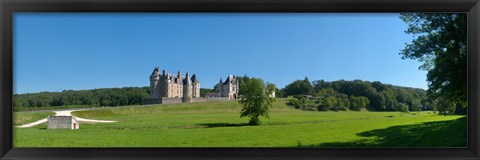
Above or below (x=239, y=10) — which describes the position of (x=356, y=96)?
below

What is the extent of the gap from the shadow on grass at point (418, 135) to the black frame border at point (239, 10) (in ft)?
2.00

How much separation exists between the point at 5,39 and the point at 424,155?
245 centimetres

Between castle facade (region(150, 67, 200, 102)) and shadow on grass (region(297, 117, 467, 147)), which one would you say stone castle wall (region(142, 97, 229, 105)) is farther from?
shadow on grass (region(297, 117, 467, 147))

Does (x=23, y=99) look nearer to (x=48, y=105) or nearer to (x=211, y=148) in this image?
(x=48, y=105)

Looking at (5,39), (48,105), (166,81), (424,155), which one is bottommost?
(424,155)

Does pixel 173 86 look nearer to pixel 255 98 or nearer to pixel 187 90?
pixel 187 90

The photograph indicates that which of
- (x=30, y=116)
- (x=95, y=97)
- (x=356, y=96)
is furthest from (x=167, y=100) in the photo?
(x=356, y=96)

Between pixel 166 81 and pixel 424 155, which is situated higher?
pixel 166 81

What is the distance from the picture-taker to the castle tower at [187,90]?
3213 millimetres

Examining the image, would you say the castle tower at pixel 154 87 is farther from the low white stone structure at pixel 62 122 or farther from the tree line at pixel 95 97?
the low white stone structure at pixel 62 122

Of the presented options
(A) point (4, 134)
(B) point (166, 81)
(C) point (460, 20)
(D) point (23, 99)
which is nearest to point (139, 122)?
(B) point (166, 81)

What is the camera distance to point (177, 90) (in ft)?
10.7

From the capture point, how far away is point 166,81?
10.7 feet

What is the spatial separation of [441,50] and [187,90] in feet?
7.48
